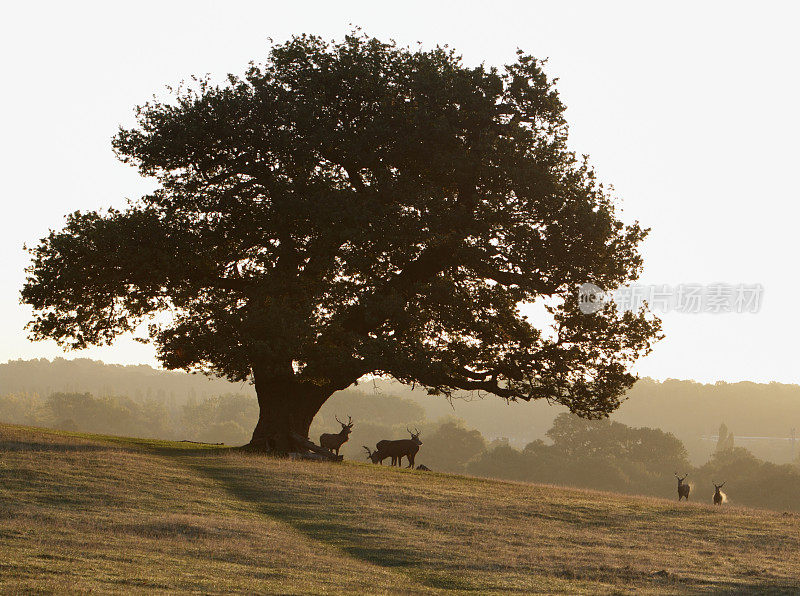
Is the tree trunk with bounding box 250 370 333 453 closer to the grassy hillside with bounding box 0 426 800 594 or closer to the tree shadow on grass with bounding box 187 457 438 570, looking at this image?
the grassy hillside with bounding box 0 426 800 594

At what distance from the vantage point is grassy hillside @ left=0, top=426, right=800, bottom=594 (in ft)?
50.6

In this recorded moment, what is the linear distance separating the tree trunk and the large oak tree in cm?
22

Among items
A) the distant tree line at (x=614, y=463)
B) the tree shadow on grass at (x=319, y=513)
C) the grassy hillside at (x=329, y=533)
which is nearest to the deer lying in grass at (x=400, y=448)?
the grassy hillside at (x=329, y=533)

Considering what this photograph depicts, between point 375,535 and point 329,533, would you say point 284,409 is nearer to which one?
point 329,533

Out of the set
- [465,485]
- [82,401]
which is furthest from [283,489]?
[82,401]

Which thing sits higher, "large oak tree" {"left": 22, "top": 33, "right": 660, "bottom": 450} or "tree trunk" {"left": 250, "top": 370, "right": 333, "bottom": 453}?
"large oak tree" {"left": 22, "top": 33, "right": 660, "bottom": 450}

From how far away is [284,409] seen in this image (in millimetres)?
37812

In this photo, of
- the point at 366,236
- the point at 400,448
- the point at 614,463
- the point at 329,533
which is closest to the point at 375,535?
the point at 329,533

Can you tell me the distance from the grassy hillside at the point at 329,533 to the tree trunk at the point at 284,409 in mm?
3361

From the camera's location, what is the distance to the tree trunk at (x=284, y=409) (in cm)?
3738

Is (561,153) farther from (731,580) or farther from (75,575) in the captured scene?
(75,575)

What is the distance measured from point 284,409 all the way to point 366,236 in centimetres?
935

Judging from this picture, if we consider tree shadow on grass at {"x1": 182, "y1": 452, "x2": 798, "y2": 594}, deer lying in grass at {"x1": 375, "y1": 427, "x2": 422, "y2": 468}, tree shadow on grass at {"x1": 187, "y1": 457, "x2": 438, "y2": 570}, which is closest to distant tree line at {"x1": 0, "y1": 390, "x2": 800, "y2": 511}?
deer lying in grass at {"x1": 375, "y1": 427, "x2": 422, "y2": 468}

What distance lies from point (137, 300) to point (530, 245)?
1688 centimetres
